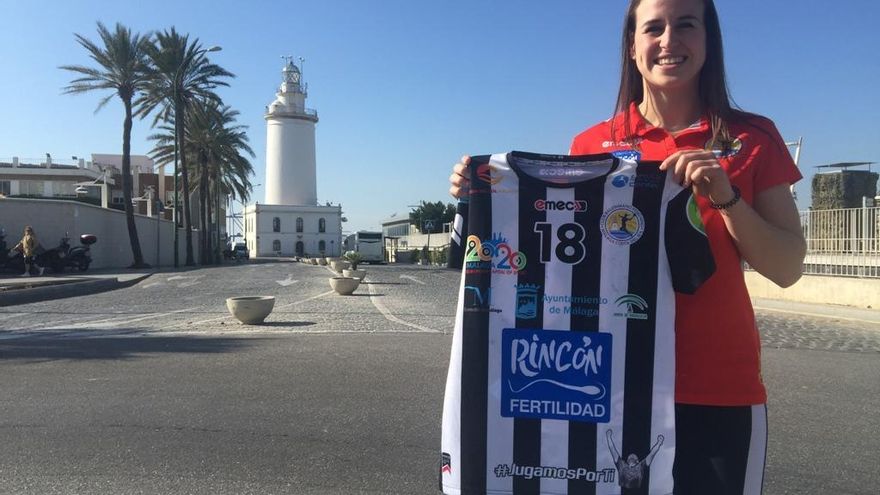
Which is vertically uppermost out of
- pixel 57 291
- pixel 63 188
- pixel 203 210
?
pixel 63 188

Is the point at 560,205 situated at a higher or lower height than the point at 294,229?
lower

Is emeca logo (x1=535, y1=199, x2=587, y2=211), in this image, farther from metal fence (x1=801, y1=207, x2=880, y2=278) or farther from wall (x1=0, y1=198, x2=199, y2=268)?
wall (x1=0, y1=198, x2=199, y2=268)

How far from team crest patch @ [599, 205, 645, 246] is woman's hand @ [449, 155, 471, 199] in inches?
16.7

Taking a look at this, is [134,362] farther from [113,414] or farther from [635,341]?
[635,341]

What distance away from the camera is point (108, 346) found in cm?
926

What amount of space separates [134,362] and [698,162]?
7551 millimetres

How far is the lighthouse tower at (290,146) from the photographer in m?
88.6

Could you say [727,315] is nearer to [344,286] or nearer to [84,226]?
[344,286]

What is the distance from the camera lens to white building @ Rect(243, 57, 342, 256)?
8894 centimetres

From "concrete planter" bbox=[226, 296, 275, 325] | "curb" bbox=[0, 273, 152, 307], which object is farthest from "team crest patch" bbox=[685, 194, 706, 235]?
"curb" bbox=[0, 273, 152, 307]

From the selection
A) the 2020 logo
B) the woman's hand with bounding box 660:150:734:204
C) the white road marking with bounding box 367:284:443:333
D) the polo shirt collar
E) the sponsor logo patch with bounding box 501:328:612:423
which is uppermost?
the polo shirt collar

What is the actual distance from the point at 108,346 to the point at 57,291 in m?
10.8

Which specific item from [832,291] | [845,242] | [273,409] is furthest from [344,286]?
[273,409]

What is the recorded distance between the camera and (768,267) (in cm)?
192
